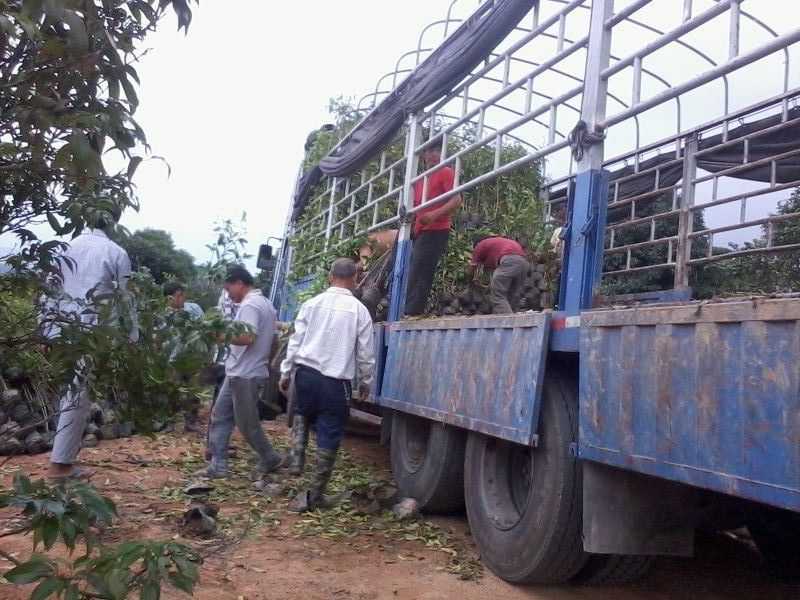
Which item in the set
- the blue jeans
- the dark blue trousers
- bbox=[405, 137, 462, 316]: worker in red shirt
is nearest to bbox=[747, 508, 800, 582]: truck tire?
the dark blue trousers

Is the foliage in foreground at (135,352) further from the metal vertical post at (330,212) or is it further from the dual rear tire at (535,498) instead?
the metal vertical post at (330,212)

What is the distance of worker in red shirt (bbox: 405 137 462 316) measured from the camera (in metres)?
6.07

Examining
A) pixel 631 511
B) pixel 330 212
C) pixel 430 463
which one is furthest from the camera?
pixel 330 212

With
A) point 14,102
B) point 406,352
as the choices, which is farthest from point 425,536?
point 14,102

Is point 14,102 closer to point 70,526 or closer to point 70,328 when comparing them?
point 70,328

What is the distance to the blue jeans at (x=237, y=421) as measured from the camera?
571 cm

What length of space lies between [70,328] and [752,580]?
12.6ft

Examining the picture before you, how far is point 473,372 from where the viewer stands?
430 cm

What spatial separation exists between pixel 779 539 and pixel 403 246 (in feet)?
11.2

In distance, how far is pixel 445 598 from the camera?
12.0ft

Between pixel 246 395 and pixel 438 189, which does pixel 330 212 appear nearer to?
pixel 438 189

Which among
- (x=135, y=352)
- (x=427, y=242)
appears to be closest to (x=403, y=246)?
(x=427, y=242)

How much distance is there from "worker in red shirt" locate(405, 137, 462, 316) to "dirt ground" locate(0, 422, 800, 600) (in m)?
1.47

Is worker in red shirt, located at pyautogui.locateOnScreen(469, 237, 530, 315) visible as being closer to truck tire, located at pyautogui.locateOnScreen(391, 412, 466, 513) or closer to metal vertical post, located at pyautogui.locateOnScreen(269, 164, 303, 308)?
truck tire, located at pyautogui.locateOnScreen(391, 412, 466, 513)
